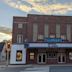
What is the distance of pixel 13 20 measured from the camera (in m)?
51.1

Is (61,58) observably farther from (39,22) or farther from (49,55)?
(39,22)

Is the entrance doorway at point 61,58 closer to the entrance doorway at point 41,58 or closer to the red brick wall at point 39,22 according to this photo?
the entrance doorway at point 41,58

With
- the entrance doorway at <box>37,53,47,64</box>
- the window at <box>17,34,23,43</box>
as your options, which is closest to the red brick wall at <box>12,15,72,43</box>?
the window at <box>17,34,23,43</box>

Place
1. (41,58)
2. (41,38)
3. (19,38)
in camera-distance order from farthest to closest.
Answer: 1. (19,38)
2. (41,38)
3. (41,58)

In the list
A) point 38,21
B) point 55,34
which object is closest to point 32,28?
point 38,21

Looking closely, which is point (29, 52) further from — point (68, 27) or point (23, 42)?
point (68, 27)

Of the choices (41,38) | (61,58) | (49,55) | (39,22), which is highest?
(39,22)

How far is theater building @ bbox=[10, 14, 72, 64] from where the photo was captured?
49.9m

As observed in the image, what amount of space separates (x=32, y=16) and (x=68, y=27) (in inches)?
346

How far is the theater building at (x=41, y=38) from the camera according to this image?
4988cm

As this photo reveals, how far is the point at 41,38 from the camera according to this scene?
50.6m

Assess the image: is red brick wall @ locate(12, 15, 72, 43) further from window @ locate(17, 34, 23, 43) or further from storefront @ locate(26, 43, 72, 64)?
storefront @ locate(26, 43, 72, 64)

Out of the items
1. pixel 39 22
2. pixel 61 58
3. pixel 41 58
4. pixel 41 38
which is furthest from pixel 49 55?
pixel 39 22

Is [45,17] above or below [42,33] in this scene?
above
